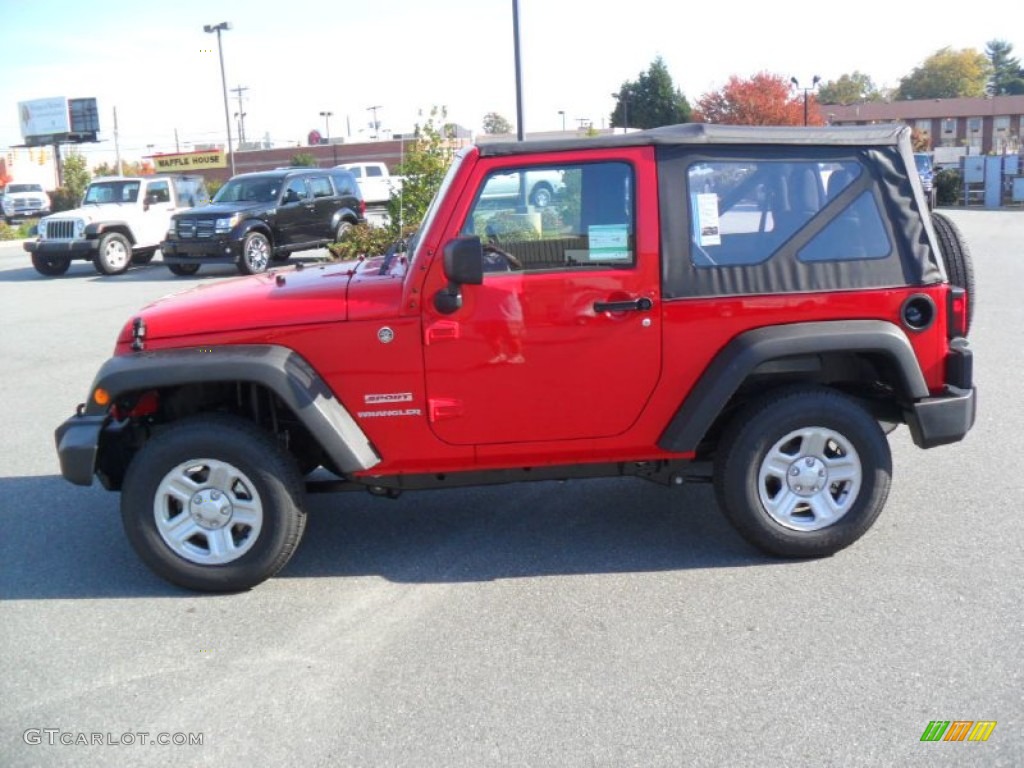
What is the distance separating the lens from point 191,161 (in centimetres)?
6234

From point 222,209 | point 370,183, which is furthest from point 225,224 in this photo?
point 370,183

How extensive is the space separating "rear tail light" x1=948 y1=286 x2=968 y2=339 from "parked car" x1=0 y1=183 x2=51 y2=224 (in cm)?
4732

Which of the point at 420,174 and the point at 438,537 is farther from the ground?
the point at 420,174

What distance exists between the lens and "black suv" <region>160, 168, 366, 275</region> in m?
17.9

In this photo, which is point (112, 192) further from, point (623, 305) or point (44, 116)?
point (44, 116)

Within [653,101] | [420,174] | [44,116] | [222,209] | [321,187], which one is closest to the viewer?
[420,174]

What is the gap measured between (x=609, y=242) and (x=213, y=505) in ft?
6.96

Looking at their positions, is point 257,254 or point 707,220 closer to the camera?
point 707,220

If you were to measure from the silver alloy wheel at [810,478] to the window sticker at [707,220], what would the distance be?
97cm

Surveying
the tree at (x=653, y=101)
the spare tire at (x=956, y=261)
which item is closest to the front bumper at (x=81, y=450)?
the spare tire at (x=956, y=261)

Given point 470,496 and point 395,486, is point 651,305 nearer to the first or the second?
point 395,486

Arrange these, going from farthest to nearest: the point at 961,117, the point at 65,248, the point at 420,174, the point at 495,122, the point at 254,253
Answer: the point at 495,122, the point at 961,117, the point at 65,248, the point at 254,253, the point at 420,174

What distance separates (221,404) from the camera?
16.0 ft

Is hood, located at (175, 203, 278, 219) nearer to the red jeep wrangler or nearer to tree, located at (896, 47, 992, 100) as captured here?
the red jeep wrangler
